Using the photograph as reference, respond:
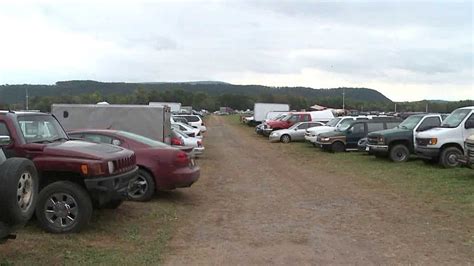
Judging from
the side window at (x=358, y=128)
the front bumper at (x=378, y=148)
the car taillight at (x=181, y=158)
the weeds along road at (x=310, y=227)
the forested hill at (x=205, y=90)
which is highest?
the forested hill at (x=205, y=90)

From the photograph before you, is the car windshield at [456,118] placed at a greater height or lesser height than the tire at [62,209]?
greater

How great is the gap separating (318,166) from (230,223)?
10763 millimetres

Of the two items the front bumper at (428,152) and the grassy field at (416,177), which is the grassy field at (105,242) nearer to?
the grassy field at (416,177)

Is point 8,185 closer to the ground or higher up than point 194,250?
higher up

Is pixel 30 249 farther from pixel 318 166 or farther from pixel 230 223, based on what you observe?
pixel 318 166

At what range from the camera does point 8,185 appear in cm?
536

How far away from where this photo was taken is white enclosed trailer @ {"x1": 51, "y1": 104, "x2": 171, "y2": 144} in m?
17.9

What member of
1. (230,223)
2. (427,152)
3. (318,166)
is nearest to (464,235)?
(230,223)

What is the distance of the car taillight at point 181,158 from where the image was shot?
10.9 metres

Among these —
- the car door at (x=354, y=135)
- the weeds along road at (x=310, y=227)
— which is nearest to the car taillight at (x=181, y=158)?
the weeds along road at (x=310, y=227)

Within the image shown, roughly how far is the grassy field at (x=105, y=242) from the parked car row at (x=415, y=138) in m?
9.37

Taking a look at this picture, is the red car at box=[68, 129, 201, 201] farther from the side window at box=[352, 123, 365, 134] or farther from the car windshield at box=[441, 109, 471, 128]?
the side window at box=[352, 123, 365, 134]

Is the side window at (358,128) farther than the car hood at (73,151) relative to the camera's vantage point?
Yes

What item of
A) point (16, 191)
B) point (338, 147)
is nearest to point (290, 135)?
point (338, 147)
